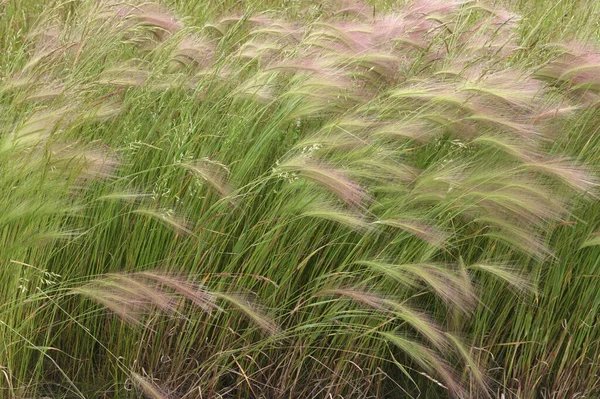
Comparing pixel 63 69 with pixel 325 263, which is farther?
pixel 63 69

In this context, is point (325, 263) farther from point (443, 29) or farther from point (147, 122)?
point (443, 29)

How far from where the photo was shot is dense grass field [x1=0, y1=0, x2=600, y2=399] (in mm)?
2502

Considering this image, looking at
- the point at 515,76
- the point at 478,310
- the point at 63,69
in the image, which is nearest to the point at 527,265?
the point at 478,310

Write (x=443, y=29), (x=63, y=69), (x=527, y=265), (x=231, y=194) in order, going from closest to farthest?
1. (x=231, y=194)
2. (x=527, y=265)
3. (x=63, y=69)
4. (x=443, y=29)

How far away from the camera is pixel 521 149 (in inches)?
105

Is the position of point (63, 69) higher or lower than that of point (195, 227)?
higher

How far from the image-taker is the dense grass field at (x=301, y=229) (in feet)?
8.21

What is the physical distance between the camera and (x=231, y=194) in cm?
261

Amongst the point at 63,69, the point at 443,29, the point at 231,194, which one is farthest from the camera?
the point at 443,29

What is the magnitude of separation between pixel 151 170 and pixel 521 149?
1.07m

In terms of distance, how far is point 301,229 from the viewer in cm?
267

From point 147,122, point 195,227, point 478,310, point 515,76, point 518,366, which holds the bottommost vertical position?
point 518,366

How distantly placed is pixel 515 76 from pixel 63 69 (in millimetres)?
1423

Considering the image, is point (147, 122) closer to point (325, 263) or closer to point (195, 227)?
point (195, 227)
